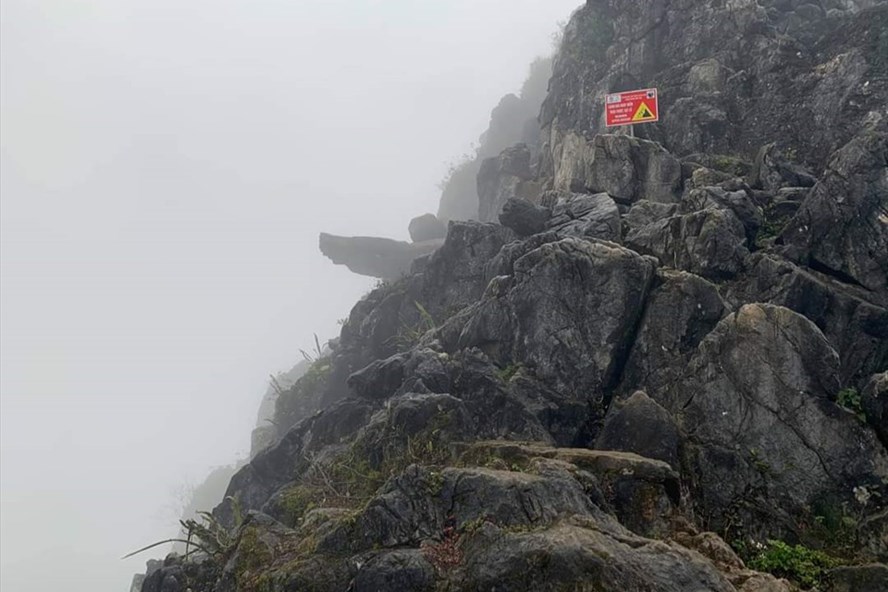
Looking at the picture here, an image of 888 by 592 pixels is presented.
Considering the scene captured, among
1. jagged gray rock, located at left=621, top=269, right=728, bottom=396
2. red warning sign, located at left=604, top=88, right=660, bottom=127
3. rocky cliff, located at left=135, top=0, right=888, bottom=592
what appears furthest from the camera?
red warning sign, located at left=604, top=88, right=660, bottom=127

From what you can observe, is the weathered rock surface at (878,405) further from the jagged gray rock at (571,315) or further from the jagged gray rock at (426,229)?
the jagged gray rock at (426,229)

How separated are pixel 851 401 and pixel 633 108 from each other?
22947 mm

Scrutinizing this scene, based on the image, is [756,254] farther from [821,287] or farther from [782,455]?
[782,455]

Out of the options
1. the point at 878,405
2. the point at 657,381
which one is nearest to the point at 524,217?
the point at 657,381

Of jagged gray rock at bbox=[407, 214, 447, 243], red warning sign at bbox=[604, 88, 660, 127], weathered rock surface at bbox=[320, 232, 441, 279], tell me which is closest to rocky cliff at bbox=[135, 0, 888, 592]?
red warning sign at bbox=[604, 88, 660, 127]

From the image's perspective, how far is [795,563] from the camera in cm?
1449

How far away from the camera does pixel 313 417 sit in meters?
27.6

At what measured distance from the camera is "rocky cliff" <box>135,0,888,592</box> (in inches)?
531

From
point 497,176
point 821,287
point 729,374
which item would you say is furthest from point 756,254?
point 497,176

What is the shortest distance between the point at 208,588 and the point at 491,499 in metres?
9.78

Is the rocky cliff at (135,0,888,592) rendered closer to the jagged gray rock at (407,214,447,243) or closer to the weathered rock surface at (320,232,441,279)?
the weathered rock surface at (320,232,441,279)

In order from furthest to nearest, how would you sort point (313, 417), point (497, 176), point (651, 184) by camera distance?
1. point (497, 176)
2. point (651, 184)
3. point (313, 417)

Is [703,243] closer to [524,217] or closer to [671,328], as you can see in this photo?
[671,328]

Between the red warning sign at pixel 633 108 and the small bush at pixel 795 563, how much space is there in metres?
26.3
